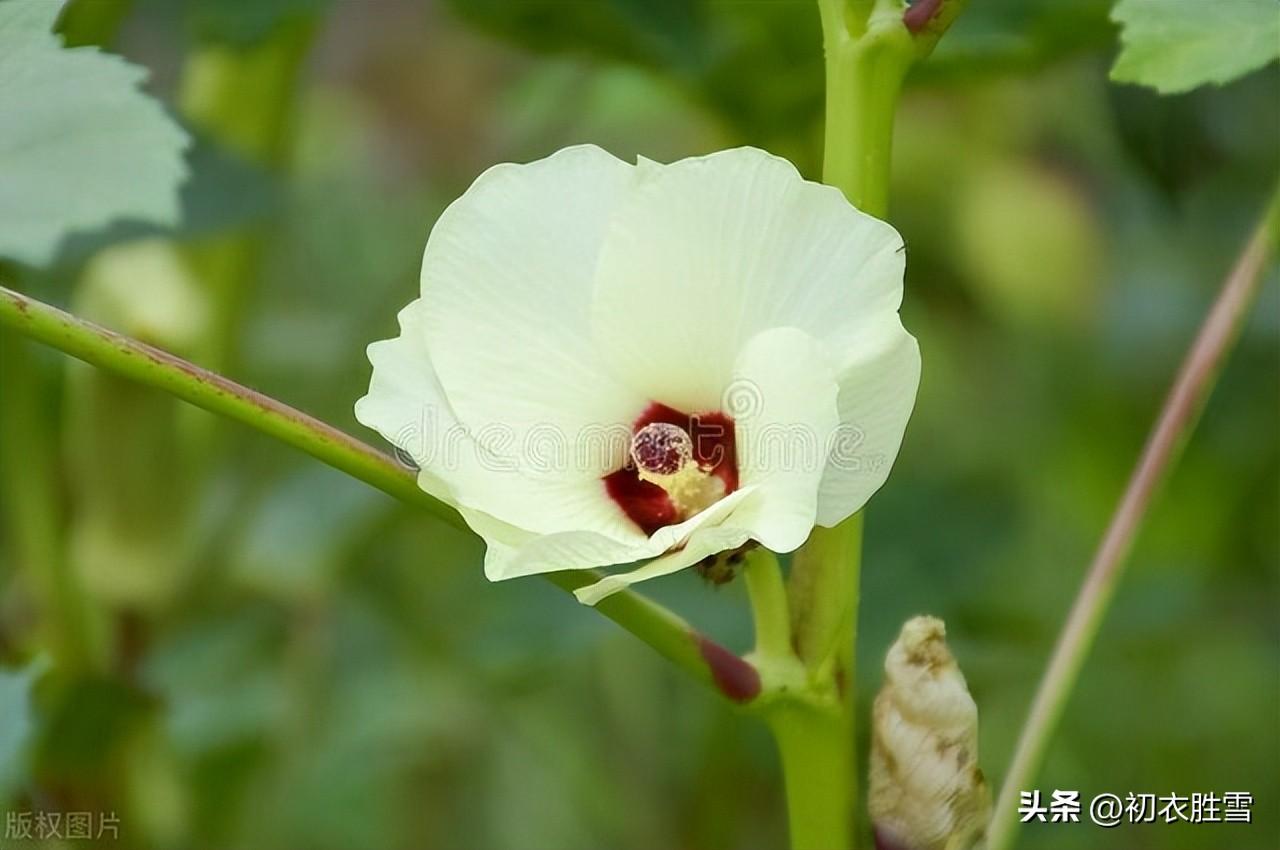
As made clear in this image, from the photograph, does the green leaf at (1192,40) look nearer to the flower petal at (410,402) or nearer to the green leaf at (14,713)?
the flower petal at (410,402)

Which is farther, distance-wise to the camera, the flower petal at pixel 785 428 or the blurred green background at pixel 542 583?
the blurred green background at pixel 542 583

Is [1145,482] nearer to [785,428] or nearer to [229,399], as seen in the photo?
[785,428]

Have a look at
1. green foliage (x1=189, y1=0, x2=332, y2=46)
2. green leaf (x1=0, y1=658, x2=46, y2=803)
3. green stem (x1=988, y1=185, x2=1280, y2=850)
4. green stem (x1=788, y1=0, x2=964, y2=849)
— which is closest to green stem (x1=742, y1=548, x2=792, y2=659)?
green stem (x1=788, y1=0, x2=964, y2=849)

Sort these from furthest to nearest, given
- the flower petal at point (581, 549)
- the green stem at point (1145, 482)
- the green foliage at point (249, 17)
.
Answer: the green foliage at point (249, 17) → the green stem at point (1145, 482) → the flower petal at point (581, 549)

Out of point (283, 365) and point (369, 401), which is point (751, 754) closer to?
point (283, 365)

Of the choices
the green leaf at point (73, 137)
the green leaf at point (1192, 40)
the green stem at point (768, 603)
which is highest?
the green leaf at point (1192, 40)

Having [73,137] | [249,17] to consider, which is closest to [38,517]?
[249,17]

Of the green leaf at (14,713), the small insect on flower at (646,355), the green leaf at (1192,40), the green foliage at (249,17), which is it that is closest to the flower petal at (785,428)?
the small insect on flower at (646,355)
